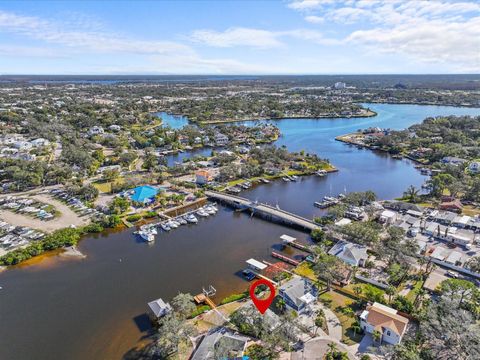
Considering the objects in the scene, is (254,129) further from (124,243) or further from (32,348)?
(32,348)

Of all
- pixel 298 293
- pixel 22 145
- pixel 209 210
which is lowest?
pixel 209 210

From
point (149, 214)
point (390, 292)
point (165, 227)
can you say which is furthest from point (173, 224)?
point (390, 292)

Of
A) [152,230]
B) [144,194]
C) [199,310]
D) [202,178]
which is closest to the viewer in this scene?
[199,310]

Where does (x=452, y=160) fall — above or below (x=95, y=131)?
below

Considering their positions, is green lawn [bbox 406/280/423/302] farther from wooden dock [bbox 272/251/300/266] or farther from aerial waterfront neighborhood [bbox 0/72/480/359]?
wooden dock [bbox 272/251/300/266]

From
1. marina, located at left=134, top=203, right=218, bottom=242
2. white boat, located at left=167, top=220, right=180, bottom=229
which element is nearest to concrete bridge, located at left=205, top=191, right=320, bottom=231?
marina, located at left=134, top=203, right=218, bottom=242

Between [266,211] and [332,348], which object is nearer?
[332,348]

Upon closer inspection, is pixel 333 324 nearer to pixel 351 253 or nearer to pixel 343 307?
pixel 343 307
